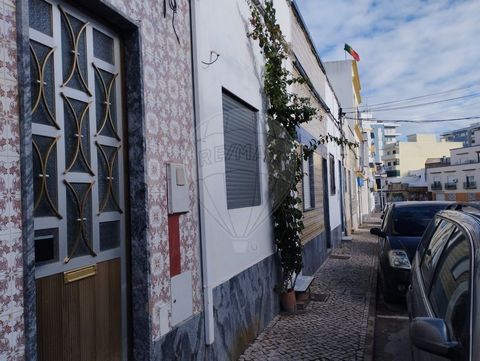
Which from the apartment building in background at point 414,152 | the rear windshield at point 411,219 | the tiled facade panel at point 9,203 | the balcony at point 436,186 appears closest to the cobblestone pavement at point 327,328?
the rear windshield at point 411,219

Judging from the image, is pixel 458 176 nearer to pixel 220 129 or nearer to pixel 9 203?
pixel 220 129

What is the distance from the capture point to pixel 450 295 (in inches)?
96.2

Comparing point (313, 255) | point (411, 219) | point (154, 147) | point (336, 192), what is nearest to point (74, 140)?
point (154, 147)

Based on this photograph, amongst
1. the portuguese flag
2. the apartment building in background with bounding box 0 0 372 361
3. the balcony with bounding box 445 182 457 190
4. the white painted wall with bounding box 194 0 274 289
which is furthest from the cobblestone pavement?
the balcony with bounding box 445 182 457 190

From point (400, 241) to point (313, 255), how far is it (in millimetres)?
2522

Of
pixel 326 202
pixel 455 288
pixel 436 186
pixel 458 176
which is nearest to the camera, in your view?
pixel 455 288

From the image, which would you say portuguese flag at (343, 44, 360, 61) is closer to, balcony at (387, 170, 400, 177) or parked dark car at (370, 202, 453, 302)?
parked dark car at (370, 202, 453, 302)

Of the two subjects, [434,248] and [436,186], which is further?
[436,186]

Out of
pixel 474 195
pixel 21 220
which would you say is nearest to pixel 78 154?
pixel 21 220

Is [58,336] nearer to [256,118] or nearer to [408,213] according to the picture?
[256,118]

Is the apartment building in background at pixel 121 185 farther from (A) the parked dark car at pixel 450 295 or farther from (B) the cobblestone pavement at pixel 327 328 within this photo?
(A) the parked dark car at pixel 450 295

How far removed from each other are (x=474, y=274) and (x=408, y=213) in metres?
6.74

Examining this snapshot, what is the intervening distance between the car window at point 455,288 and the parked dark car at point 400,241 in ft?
13.6

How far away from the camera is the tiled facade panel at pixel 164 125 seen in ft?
10.7
